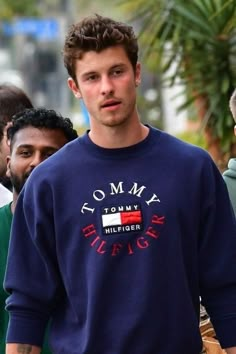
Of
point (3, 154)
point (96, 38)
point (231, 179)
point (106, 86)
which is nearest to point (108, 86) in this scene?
point (106, 86)

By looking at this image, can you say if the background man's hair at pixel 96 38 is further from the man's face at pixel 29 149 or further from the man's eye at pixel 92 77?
the man's face at pixel 29 149

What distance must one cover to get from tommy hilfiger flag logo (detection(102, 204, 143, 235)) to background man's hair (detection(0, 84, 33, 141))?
2.09m

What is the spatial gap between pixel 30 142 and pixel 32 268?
99cm

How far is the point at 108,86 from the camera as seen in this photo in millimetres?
4445

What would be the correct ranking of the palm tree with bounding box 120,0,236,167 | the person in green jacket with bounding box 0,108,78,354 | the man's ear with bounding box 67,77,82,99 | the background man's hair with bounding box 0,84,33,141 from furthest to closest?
the palm tree with bounding box 120,0,236,167, the background man's hair with bounding box 0,84,33,141, the person in green jacket with bounding box 0,108,78,354, the man's ear with bounding box 67,77,82,99

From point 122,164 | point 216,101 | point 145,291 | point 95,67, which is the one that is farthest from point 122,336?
point 216,101

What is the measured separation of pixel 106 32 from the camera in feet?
14.9

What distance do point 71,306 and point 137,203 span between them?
0.41 metres

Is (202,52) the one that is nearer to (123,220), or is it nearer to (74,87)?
(74,87)

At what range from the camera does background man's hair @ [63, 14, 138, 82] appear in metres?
4.52

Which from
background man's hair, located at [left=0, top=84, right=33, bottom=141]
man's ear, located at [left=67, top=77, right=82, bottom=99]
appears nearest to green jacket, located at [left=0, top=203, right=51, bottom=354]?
man's ear, located at [left=67, top=77, right=82, bottom=99]

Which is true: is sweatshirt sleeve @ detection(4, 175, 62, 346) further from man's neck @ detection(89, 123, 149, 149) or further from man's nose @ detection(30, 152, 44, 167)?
man's nose @ detection(30, 152, 44, 167)

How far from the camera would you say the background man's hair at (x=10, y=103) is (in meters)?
6.50

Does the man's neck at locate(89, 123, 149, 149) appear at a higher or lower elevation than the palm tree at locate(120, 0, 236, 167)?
lower
